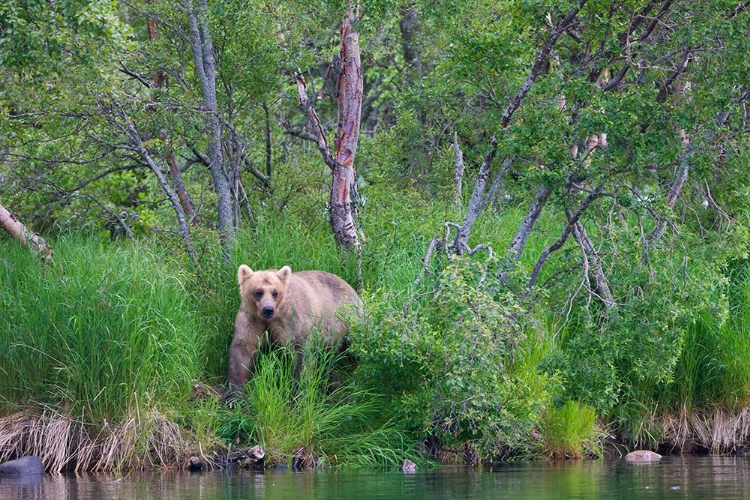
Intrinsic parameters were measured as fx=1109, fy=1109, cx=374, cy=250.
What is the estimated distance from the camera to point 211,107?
12844 millimetres

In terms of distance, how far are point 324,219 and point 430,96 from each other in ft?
6.93

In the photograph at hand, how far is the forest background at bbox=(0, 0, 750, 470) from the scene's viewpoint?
32.3ft

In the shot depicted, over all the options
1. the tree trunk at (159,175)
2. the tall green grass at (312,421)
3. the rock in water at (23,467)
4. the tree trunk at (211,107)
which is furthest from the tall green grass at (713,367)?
the rock in water at (23,467)

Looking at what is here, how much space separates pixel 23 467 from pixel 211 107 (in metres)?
5.01

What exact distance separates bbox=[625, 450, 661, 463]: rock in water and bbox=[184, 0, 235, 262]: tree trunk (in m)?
5.06

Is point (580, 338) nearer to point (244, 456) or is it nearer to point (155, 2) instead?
point (244, 456)

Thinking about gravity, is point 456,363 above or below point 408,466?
above

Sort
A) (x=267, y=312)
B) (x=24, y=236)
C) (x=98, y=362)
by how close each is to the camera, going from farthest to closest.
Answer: (x=24, y=236) → (x=267, y=312) → (x=98, y=362)

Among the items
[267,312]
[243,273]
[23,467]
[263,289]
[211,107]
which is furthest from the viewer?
[211,107]

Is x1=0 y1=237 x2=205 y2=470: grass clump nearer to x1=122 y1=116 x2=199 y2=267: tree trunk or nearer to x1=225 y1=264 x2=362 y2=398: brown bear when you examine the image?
x1=225 y1=264 x2=362 y2=398: brown bear

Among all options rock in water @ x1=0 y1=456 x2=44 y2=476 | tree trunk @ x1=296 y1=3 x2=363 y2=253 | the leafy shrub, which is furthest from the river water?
tree trunk @ x1=296 y1=3 x2=363 y2=253

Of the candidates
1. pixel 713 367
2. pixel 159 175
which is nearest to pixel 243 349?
pixel 159 175

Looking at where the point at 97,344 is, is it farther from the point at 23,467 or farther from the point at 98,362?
the point at 23,467

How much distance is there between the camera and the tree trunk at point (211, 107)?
12.8 metres
